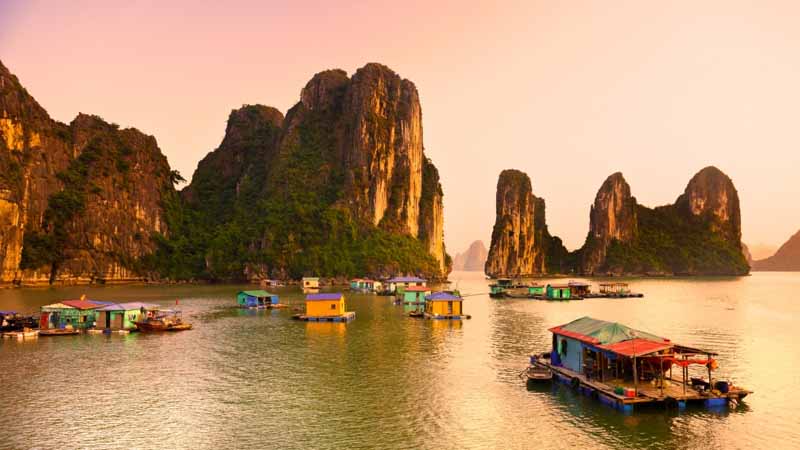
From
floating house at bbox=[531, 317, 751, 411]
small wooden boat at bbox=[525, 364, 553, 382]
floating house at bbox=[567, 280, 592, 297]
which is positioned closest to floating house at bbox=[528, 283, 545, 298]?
floating house at bbox=[567, 280, 592, 297]

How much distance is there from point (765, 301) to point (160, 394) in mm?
100071

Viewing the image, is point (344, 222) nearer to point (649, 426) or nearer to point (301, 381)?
point (301, 381)

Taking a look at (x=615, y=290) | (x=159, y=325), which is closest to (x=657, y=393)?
(x=159, y=325)

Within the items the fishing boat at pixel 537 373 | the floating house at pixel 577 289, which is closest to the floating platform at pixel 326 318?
the fishing boat at pixel 537 373

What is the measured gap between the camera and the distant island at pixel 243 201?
13462 centimetres

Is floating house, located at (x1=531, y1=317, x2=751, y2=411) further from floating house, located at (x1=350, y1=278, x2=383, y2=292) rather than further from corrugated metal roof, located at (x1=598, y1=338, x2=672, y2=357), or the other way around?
floating house, located at (x1=350, y1=278, x2=383, y2=292)

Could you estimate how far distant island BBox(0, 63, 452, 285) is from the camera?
135 m

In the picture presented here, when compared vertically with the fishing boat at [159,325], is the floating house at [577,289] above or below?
above

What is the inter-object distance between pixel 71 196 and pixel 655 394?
154 m

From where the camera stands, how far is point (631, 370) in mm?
28297

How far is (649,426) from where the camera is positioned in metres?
23.2

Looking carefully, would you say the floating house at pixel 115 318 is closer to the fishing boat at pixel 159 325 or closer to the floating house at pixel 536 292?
the fishing boat at pixel 159 325

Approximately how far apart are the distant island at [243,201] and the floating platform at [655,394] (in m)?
123

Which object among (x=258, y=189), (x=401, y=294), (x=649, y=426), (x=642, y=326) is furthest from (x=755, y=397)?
(x=258, y=189)
